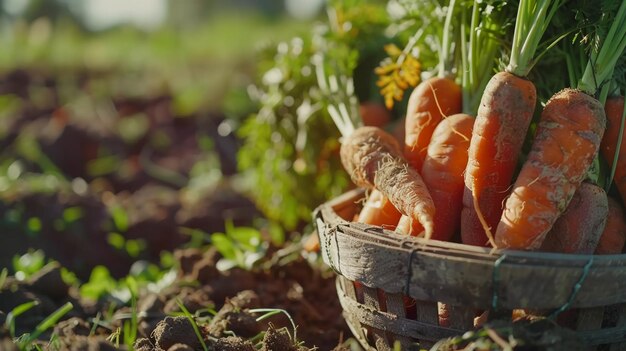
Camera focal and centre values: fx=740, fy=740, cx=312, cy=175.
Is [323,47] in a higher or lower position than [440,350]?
higher

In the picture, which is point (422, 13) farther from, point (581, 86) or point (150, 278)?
point (150, 278)

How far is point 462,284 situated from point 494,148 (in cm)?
53

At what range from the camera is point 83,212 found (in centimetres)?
438

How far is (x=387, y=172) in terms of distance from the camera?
246 cm

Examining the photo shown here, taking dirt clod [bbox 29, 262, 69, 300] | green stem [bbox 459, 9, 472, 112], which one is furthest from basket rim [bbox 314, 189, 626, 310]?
dirt clod [bbox 29, 262, 69, 300]

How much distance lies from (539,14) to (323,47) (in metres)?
1.50

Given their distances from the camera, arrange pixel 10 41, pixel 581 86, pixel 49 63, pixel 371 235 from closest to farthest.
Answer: pixel 371 235 → pixel 581 86 → pixel 49 63 → pixel 10 41

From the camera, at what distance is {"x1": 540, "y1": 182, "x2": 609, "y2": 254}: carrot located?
2154 mm

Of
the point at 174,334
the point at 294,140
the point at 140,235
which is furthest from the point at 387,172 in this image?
the point at 140,235

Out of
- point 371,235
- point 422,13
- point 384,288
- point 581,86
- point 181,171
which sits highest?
point 422,13

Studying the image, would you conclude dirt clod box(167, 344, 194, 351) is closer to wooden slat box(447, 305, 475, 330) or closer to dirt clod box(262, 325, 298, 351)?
dirt clod box(262, 325, 298, 351)

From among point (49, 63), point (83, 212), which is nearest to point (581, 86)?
point (83, 212)

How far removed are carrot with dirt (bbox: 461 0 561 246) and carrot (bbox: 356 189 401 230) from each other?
307 mm

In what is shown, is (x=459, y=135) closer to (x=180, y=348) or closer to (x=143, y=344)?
(x=180, y=348)
